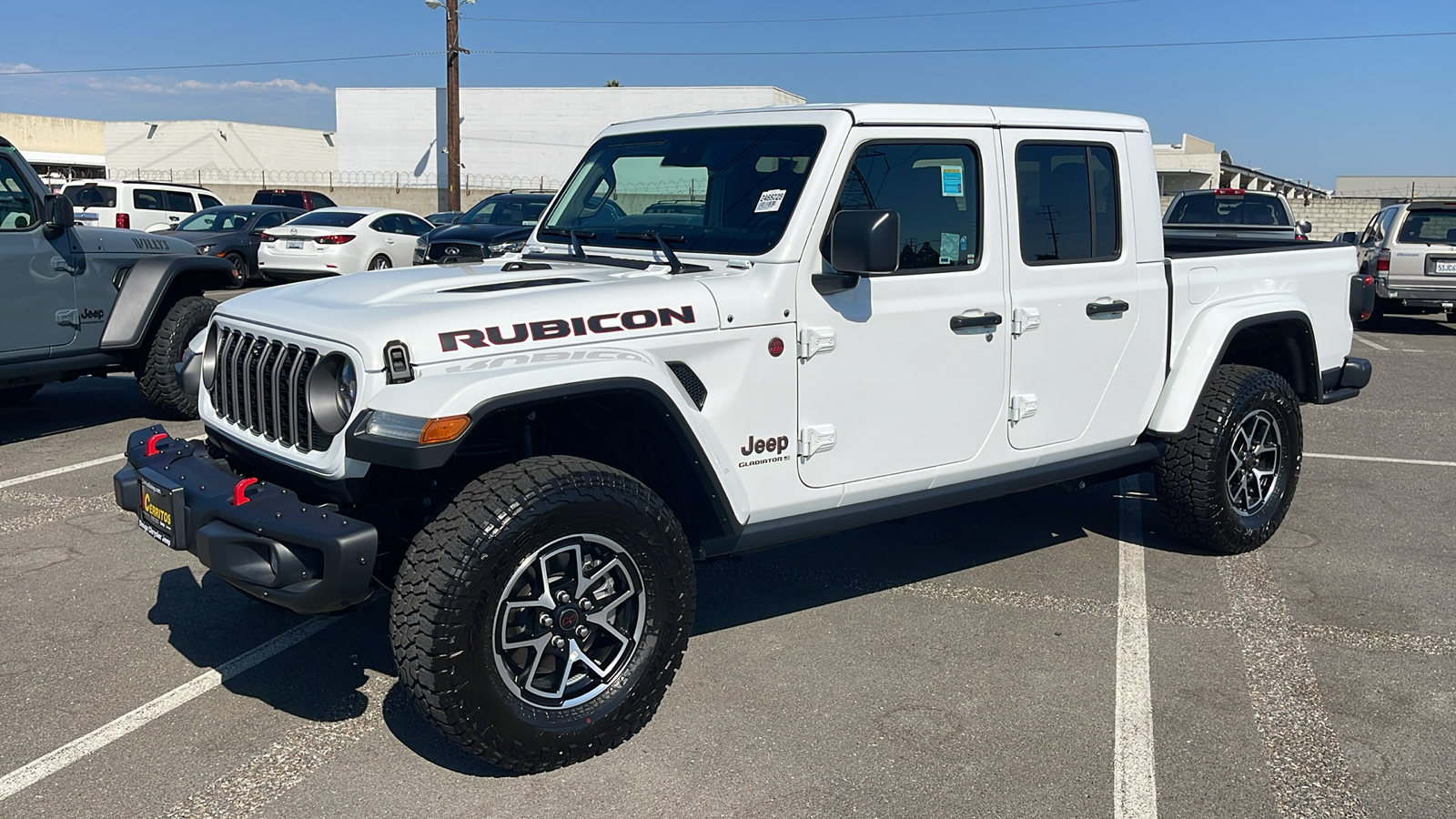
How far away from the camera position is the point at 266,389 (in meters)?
3.70

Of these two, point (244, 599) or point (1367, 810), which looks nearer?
point (1367, 810)

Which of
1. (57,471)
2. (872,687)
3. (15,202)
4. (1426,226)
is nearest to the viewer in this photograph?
(872,687)

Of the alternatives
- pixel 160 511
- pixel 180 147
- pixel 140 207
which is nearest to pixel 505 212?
pixel 140 207

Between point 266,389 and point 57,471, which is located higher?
point 266,389

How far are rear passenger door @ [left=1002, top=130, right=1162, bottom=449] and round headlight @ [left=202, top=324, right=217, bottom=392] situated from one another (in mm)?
2963

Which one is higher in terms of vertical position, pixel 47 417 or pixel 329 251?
pixel 329 251

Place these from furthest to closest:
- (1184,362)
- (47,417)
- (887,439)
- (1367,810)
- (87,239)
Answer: (47,417) → (87,239) → (1184,362) → (887,439) → (1367,810)

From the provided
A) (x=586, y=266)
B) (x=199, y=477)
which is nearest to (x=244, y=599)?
(x=199, y=477)

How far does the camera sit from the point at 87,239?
7.77 meters

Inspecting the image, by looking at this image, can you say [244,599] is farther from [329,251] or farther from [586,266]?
[329,251]

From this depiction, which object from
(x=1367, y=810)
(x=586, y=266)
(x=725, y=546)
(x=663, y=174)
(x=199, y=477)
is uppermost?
(x=663, y=174)

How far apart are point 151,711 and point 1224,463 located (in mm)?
4538

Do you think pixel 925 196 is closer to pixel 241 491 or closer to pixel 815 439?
pixel 815 439

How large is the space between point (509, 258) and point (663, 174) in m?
0.71
